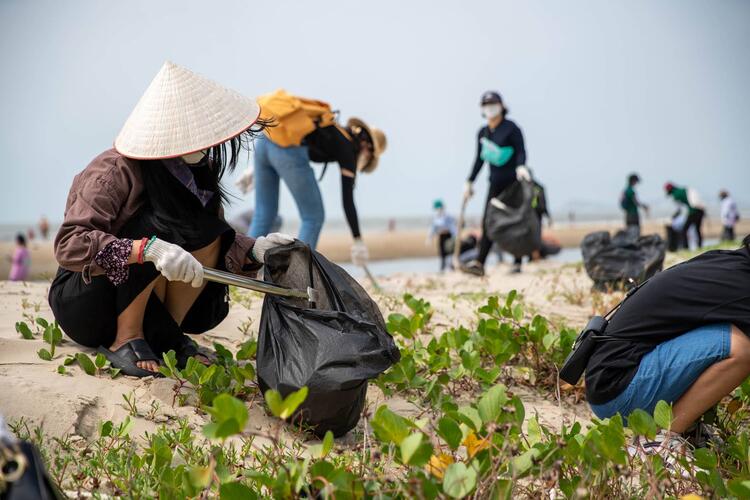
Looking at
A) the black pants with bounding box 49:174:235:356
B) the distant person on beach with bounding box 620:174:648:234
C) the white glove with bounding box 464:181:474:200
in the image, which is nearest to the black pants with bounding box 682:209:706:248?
the distant person on beach with bounding box 620:174:648:234

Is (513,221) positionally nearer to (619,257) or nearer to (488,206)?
(488,206)

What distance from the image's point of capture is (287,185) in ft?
15.5

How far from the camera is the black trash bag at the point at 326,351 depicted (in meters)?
2.06

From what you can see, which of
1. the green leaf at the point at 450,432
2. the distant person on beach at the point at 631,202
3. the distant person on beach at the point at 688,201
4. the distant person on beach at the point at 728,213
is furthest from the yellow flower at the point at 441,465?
the distant person on beach at the point at 728,213

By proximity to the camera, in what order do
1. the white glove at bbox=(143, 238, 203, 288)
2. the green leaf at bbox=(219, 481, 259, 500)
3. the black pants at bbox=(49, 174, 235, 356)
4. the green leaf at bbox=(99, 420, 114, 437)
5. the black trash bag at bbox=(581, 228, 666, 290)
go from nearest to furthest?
the green leaf at bbox=(219, 481, 259, 500) < the green leaf at bbox=(99, 420, 114, 437) < the white glove at bbox=(143, 238, 203, 288) < the black pants at bbox=(49, 174, 235, 356) < the black trash bag at bbox=(581, 228, 666, 290)

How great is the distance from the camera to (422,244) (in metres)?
21.4

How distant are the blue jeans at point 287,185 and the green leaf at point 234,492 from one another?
3.15 m

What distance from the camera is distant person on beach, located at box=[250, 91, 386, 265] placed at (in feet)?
14.7

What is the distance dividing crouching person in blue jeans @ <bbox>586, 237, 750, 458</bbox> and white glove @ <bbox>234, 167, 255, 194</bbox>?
12.5ft

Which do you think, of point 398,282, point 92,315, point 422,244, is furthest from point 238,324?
point 422,244

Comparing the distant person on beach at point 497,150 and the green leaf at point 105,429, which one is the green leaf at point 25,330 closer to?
the green leaf at point 105,429

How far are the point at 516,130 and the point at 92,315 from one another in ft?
15.3

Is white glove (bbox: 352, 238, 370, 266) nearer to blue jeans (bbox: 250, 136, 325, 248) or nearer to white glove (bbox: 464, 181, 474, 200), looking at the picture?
blue jeans (bbox: 250, 136, 325, 248)

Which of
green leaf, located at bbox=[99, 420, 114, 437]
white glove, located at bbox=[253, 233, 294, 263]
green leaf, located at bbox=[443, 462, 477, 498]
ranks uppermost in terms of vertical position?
white glove, located at bbox=[253, 233, 294, 263]
